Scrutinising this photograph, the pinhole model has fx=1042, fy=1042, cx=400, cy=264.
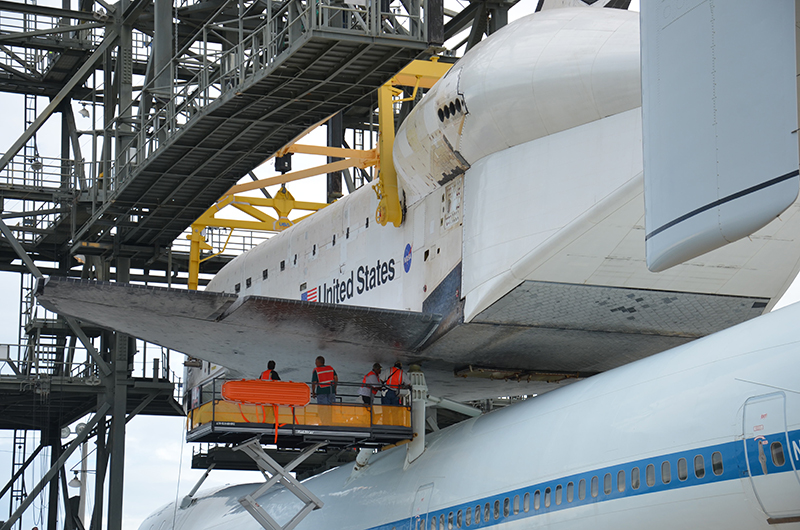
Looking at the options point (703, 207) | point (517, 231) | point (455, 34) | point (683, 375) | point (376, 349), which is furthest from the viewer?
point (455, 34)

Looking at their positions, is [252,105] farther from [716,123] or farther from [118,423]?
[716,123]

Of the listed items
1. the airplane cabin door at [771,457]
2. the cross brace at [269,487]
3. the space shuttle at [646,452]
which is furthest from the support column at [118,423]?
the airplane cabin door at [771,457]

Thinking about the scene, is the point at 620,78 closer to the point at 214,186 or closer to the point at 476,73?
the point at 476,73

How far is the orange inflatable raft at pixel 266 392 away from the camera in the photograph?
15.0 meters

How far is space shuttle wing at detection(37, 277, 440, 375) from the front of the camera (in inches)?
627

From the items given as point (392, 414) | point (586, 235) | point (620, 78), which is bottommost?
point (392, 414)

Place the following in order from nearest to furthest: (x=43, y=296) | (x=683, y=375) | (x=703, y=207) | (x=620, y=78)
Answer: (x=703, y=207), (x=683, y=375), (x=620, y=78), (x=43, y=296)

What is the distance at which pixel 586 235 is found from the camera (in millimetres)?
13570

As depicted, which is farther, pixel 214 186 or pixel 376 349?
pixel 214 186

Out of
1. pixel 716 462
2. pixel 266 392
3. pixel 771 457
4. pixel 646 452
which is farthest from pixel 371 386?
pixel 771 457

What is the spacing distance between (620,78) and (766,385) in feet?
20.6

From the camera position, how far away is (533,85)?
46.1 ft

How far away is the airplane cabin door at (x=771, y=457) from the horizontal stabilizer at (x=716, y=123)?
9.96ft

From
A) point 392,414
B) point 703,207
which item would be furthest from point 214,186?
point 703,207
